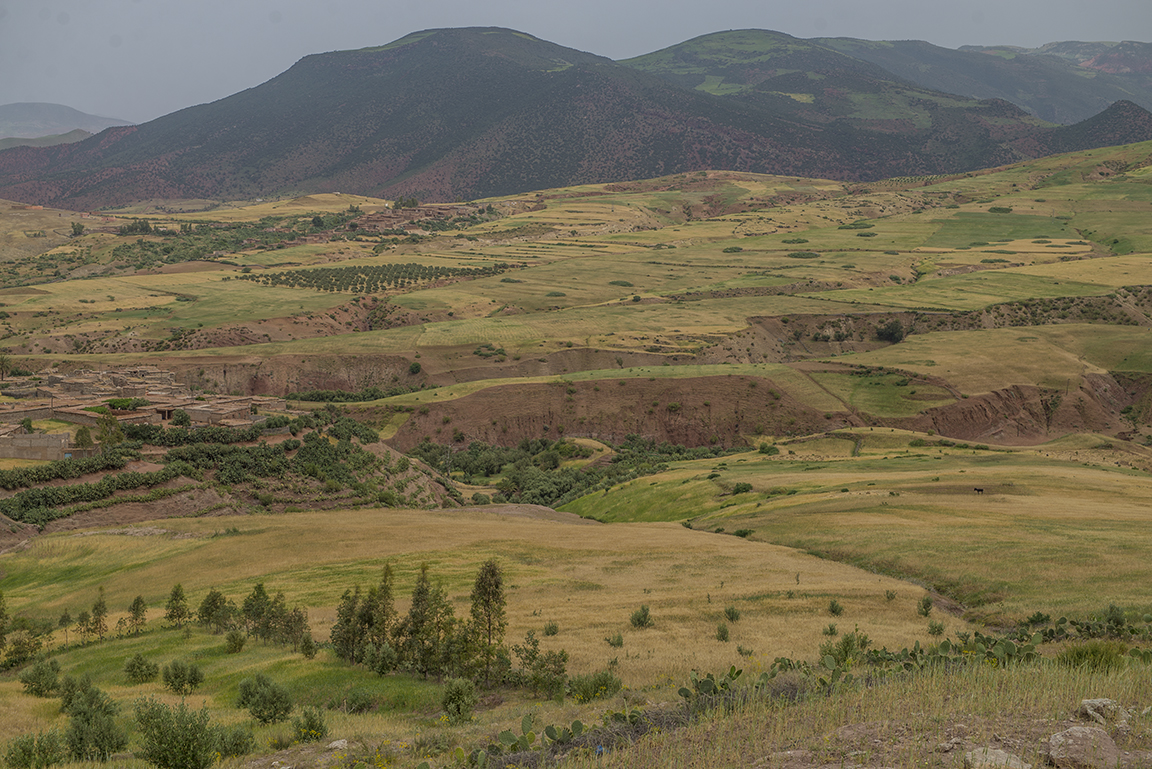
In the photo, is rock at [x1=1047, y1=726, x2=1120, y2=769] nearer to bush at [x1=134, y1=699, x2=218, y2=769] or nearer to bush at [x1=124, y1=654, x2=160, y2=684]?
bush at [x1=134, y1=699, x2=218, y2=769]

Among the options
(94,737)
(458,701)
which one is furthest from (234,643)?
(458,701)

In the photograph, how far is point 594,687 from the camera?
15625mm

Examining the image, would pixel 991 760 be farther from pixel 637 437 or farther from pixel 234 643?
pixel 637 437

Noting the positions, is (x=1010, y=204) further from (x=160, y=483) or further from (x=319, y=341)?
(x=160, y=483)

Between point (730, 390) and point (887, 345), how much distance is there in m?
29.5

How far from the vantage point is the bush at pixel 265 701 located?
15.6 metres

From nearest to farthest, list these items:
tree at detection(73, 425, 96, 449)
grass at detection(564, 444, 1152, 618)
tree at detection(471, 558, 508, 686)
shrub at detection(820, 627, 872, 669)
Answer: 1. shrub at detection(820, 627, 872, 669)
2. tree at detection(471, 558, 508, 686)
3. grass at detection(564, 444, 1152, 618)
4. tree at detection(73, 425, 96, 449)

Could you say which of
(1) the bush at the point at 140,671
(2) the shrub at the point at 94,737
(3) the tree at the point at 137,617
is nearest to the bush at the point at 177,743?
(2) the shrub at the point at 94,737

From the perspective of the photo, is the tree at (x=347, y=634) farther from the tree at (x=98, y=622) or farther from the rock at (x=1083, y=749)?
the rock at (x=1083, y=749)

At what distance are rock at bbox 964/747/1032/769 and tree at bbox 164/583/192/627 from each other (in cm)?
2271

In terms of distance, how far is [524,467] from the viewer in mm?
67062

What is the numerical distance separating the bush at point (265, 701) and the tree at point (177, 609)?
10.1m

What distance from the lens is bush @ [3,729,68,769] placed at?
12.2 meters

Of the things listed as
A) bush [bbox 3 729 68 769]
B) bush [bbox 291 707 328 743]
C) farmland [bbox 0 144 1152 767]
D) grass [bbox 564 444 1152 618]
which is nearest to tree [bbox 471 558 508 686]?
farmland [bbox 0 144 1152 767]
